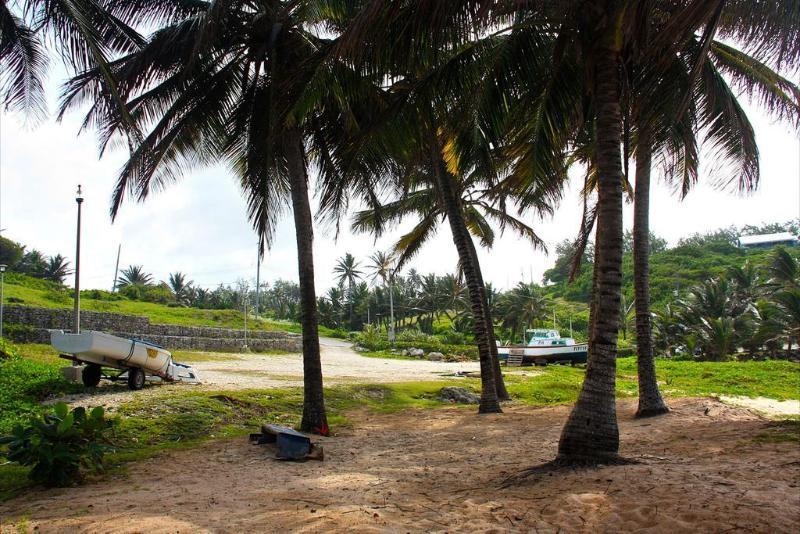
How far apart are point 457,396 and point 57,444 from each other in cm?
1179

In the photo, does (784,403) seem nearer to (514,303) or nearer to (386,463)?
(386,463)

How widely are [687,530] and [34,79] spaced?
1056 centimetres

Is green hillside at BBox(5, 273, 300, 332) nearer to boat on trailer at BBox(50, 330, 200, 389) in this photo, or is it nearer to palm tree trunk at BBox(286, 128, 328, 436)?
boat on trailer at BBox(50, 330, 200, 389)

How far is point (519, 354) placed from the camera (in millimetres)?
37938

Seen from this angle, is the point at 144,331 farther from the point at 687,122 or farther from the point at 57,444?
the point at 687,122

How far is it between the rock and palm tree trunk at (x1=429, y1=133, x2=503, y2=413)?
2681 millimetres

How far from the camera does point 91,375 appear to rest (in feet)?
40.1

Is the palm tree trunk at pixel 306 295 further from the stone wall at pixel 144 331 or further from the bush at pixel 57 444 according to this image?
the stone wall at pixel 144 331

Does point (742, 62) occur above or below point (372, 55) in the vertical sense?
above

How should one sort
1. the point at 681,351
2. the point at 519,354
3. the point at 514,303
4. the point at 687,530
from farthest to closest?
1. the point at 514,303
2. the point at 681,351
3. the point at 519,354
4. the point at 687,530

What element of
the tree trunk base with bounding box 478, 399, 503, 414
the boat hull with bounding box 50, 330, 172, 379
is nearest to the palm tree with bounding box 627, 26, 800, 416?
the tree trunk base with bounding box 478, 399, 503, 414

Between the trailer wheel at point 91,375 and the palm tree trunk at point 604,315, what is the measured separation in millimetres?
10560

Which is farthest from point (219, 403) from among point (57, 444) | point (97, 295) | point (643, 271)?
point (97, 295)

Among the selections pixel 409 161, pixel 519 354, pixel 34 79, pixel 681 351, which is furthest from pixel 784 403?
pixel 681 351
